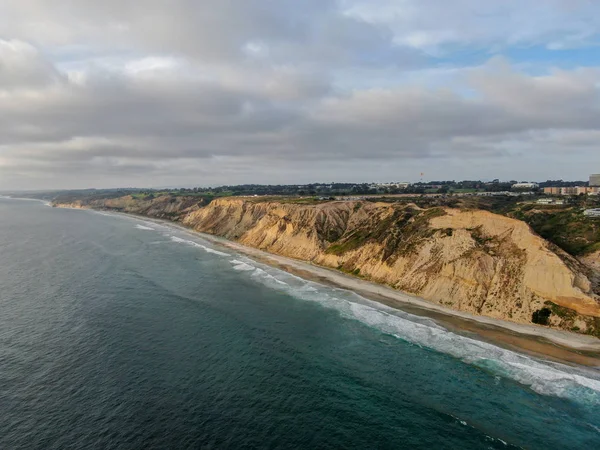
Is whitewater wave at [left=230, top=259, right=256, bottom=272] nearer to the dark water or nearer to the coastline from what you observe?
the coastline

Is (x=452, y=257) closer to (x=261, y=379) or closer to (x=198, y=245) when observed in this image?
(x=261, y=379)

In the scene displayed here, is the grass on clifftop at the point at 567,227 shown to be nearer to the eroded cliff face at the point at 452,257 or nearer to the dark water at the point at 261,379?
the eroded cliff face at the point at 452,257

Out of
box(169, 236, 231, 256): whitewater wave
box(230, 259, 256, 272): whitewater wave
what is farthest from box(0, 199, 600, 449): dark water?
box(169, 236, 231, 256): whitewater wave

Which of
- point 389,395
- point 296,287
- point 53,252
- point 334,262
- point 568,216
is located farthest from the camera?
point 53,252

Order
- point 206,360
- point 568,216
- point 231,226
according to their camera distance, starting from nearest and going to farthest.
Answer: point 206,360, point 568,216, point 231,226

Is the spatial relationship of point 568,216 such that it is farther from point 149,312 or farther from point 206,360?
point 149,312

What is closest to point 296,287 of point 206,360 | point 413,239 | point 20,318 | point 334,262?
point 334,262

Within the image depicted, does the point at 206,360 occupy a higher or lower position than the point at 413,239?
lower
